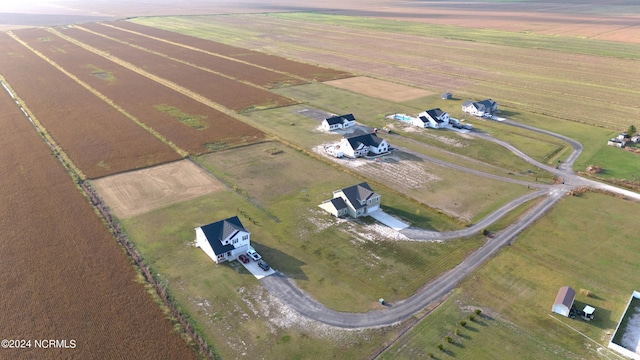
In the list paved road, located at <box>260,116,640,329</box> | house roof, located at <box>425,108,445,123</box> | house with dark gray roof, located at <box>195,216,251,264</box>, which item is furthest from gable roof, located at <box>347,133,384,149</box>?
house with dark gray roof, located at <box>195,216,251,264</box>

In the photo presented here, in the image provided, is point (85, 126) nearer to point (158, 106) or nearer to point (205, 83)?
point (158, 106)

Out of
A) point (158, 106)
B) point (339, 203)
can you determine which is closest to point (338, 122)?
point (339, 203)

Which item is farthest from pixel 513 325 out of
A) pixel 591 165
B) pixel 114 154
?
pixel 114 154

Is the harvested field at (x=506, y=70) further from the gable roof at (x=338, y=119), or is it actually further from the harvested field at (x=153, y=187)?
the harvested field at (x=153, y=187)

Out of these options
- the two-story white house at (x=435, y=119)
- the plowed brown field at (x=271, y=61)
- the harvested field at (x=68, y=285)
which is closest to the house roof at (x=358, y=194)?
the harvested field at (x=68, y=285)

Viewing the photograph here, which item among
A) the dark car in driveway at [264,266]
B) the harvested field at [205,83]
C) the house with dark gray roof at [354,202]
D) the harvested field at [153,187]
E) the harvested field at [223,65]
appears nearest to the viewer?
the dark car in driveway at [264,266]

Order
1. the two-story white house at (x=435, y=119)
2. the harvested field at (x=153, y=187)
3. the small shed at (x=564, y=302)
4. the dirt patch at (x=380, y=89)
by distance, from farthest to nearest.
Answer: the dirt patch at (x=380, y=89), the two-story white house at (x=435, y=119), the harvested field at (x=153, y=187), the small shed at (x=564, y=302)

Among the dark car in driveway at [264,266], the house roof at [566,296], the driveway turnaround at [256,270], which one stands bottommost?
the driveway turnaround at [256,270]
